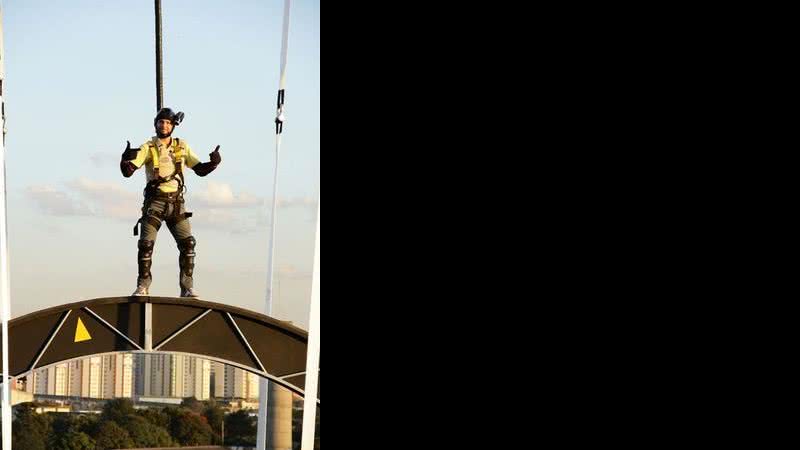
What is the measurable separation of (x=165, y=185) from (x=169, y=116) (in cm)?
47

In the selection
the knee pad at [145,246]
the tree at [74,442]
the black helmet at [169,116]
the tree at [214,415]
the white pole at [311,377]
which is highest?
the black helmet at [169,116]

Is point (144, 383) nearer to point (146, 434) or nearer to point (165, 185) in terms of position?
Answer: point (146, 434)

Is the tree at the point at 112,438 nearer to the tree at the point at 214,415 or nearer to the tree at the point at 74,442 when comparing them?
the tree at the point at 74,442

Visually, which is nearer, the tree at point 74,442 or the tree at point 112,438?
the tree at point 112,438

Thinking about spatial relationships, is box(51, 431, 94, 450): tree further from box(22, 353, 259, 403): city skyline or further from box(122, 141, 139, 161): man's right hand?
box(122, 141, 139, 161): man's right hand

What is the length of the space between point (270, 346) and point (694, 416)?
8.38 meters

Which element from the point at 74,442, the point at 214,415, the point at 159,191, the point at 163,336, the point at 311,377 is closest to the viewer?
the point at 311,377

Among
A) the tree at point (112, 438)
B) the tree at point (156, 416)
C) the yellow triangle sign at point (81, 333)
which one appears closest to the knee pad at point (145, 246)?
the yellow triangle sign at point (81, 333)

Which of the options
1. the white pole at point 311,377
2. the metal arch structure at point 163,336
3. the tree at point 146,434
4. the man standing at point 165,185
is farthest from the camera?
the tree at point 146,434

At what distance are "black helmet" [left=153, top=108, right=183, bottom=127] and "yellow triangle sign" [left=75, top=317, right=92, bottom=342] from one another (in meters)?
2.09

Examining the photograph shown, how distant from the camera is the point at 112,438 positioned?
38531 mm

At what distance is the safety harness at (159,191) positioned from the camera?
769 centimetres

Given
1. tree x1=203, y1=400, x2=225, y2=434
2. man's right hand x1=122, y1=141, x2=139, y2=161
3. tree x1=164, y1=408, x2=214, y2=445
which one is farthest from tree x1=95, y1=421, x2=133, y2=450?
man's right hand x1=122, y1=141, x2=139, y2=161

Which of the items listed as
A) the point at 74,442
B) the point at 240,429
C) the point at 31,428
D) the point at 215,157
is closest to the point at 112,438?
the point at 74,442
